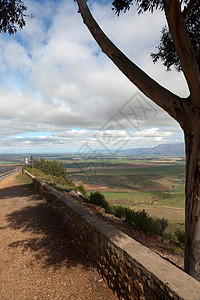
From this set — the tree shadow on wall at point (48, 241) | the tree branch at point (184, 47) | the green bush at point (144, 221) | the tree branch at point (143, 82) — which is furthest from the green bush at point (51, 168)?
the tree branch at point (184, 47)

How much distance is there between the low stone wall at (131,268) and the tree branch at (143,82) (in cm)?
203

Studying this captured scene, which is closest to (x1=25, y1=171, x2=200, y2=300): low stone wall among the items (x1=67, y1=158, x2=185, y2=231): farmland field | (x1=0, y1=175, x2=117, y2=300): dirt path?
(x1=0, y1=175, x2=117, y2=300): dirt path

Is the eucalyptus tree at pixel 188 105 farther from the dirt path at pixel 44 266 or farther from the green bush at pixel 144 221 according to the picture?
the green bush at pixel 144 221

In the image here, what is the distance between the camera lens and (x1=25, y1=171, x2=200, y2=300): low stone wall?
1877mm

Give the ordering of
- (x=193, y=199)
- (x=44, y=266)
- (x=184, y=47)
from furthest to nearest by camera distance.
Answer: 1. (x=44, y=266)
2. (x=184, y=47)
3. (x=193, y=199)

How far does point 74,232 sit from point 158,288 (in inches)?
113

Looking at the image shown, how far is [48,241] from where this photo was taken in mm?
4457

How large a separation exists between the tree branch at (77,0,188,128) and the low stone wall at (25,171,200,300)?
2032 millimetres

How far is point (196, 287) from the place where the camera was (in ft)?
5.98

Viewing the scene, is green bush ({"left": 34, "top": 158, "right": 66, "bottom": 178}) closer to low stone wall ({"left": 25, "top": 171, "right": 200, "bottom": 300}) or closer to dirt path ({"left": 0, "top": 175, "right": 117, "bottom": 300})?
dirt path ({"left": 0, "top": 175, "right": 117, "bottom": 300})

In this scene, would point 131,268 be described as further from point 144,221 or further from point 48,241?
point 144,221

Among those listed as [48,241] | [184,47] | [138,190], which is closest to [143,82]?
[184,47]

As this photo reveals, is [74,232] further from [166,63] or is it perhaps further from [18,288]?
[166,63]

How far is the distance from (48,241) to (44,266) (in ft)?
3.20
